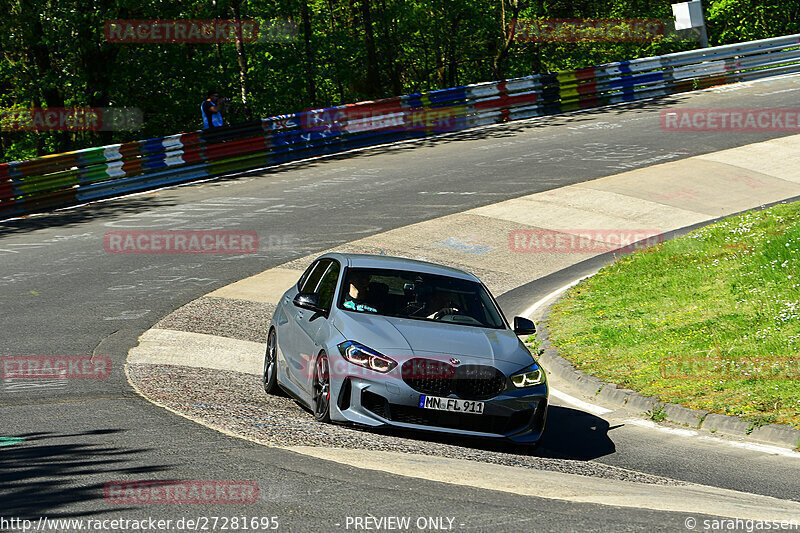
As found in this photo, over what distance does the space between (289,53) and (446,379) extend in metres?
27.6

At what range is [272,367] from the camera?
34.3 feet

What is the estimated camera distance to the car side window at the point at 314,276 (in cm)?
1045

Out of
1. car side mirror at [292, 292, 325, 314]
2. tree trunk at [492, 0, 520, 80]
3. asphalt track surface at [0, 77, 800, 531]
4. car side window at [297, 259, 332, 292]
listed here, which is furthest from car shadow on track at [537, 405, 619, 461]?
tree trunk at [492, 0, 520, 80]

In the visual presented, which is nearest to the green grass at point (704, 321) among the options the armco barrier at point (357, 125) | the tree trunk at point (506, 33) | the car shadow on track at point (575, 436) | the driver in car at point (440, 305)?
the car shadow on track at point (575, 436)

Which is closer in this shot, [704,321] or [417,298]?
[417,298]

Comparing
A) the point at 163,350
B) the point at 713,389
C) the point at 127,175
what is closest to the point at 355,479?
the point at 713,389

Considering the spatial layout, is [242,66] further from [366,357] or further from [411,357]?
[411,357]

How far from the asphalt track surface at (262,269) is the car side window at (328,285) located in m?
1.98

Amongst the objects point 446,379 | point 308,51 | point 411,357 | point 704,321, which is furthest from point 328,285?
point 308,51

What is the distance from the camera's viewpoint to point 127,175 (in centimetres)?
2314

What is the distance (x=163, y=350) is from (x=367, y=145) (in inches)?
653

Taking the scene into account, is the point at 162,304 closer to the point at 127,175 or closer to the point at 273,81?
the point at 127,175

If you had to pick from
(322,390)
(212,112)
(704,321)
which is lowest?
(704,321)

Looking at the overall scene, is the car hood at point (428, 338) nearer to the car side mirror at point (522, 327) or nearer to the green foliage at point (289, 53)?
the car side mirror at point (522, 327)
